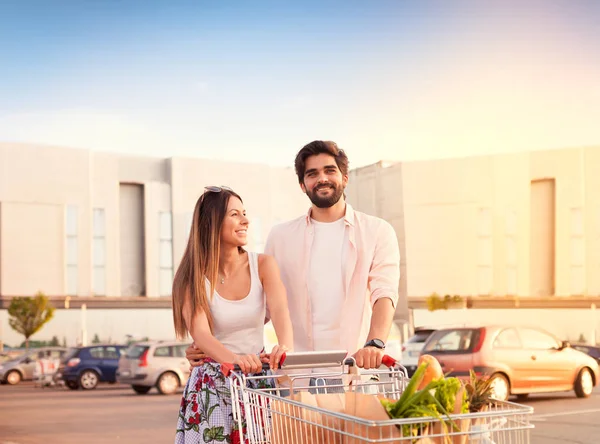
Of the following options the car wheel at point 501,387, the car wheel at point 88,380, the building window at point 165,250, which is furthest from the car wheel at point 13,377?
the building window at point 165,250

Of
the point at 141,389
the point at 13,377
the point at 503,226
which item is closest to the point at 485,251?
the point at 503,226

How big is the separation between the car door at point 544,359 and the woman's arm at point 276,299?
14.1 metres

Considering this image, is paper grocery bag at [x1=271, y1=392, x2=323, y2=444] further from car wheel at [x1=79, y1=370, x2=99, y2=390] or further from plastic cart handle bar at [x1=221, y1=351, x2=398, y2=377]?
car wheel at [x1=79, y1=370, x2=99, y2=390]

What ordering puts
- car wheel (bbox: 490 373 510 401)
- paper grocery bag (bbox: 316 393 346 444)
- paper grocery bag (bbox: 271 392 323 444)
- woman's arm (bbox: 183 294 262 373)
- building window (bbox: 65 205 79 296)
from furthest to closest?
building window (bbox: 65 205 79 296)
car wheel (bbox: 490 373 510 401)
woman's arm (bbox: 183 294 262 373)
paper grocery bag (bbox: 271 392 323 444)
paper grocery bag (bbox: 316 393 346 444)

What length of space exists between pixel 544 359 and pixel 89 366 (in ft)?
47.8

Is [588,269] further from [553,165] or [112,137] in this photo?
[112,137]

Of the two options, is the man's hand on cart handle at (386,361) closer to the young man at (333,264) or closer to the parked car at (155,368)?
the young man at (333,264)

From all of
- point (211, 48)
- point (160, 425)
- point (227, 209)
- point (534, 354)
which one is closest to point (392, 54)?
point (211, 48)

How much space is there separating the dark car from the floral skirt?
25.0m

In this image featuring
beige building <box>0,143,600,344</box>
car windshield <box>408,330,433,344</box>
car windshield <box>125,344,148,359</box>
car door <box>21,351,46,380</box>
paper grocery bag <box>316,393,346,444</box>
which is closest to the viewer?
paper grocery bag <box>316,393,346,444</box>

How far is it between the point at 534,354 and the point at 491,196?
119ft

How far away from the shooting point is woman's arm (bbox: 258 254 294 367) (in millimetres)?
4008

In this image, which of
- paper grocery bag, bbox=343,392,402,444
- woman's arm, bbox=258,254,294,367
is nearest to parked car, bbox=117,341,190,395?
woman's arm, bbox=258,254,294,367

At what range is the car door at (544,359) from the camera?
57.7ft
